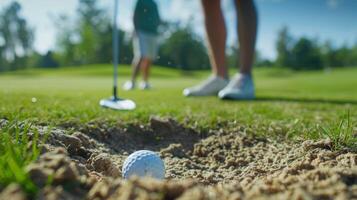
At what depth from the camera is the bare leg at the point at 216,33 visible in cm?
535

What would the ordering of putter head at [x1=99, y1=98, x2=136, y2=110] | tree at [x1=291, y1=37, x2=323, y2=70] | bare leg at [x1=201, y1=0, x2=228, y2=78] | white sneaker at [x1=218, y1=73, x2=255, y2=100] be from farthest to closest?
tree at [x1=291, y1=37, x2=323, y2=70] < bare leg at [x1=201, y1=0, x2=228, y2=78] < white sneaker at [x1=218, y1=73, x2=255, y2=100] < putter head at [x1=99, y1=98, x2=136, y2=110]

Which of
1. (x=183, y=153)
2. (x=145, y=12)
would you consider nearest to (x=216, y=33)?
(x=145, y=12)

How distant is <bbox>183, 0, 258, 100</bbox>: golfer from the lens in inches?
198

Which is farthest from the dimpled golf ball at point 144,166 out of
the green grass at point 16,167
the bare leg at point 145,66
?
the bare leg at point 145,66

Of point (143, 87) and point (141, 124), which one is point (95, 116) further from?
point (143, 87)

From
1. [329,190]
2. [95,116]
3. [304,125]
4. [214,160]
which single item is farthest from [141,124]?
[329,190]

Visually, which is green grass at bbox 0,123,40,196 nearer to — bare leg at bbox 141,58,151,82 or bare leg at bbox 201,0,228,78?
bare leg at bbox 201,0,228,78

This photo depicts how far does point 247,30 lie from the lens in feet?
16.6

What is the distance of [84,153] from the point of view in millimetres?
2287

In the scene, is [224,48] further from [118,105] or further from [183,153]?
[183,153]

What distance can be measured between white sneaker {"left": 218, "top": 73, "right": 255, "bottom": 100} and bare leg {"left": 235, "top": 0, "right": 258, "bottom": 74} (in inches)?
4.3

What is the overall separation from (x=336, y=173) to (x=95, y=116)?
205 cm

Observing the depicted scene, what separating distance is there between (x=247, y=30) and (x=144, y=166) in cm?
354

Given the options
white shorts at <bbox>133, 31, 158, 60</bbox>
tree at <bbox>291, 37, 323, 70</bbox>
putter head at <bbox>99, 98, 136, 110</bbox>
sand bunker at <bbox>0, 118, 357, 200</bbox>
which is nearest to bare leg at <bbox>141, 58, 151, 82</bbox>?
white shorts at <bbox>133, 31, 158, 60</bbox>
